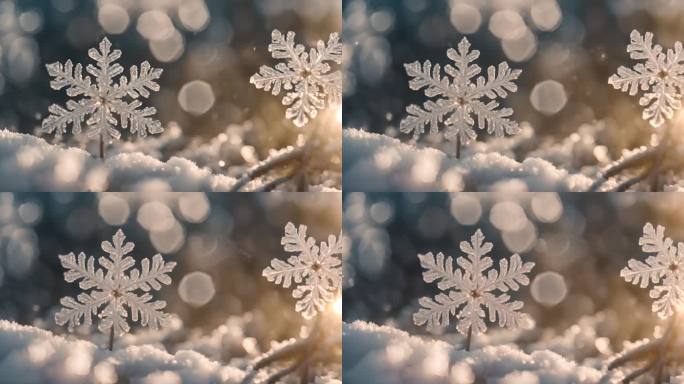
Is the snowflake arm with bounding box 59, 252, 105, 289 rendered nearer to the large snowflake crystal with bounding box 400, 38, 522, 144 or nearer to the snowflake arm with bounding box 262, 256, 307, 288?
the snowflake arm with bounding box 262, 256, 307, 288

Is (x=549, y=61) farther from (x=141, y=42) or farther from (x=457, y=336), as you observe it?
(x=141, y=42)

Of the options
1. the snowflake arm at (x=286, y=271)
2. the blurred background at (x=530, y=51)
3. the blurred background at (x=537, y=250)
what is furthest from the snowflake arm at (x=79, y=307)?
the blurred background at (x=530, y=51)

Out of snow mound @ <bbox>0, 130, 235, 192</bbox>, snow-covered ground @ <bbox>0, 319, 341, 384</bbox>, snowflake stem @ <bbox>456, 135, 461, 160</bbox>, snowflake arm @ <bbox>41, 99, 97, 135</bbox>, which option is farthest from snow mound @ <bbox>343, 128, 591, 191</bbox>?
snowflake arm @ <bbox>41, 99, 97, 135</bbox>

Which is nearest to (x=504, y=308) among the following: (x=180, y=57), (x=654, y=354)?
(x=654, y=354)

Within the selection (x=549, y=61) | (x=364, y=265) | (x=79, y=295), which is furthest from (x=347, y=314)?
(x=549, y=61)

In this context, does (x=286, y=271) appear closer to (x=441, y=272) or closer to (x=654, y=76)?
(x=441, y=272)

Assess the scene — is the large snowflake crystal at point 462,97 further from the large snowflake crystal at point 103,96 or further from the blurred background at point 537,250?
the large snowflake crystal at point 103,96

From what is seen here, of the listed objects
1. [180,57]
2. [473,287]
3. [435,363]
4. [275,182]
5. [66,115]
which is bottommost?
[435,363]
